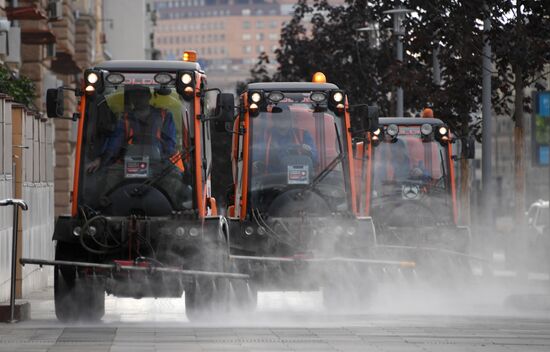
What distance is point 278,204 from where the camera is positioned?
67.0ft

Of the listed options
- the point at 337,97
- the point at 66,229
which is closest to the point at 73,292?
the point at 66,229

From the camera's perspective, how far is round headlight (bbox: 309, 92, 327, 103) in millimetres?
20656

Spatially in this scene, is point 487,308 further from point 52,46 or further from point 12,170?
point 52,46

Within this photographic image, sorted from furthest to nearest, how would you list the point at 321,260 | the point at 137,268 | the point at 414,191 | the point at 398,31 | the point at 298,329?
the point at 398,31 → the point at 414,191 → the point at 321,260 → the point at 137,268 → the point at 298,329

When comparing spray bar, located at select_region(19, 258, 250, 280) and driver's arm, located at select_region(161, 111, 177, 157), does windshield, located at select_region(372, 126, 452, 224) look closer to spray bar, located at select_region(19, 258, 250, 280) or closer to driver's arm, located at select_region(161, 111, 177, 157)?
driver's arm, located at select_region(161, 111, 177, 157)

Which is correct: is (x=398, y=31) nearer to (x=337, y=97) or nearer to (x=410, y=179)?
(x=410, y=179)

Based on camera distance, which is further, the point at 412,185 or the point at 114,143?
the point at 412,185

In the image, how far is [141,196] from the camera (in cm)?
1806

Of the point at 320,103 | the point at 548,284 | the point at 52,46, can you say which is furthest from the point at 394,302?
the point at 52,46

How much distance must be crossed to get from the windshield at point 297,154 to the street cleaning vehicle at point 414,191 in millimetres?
5919

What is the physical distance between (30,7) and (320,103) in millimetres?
19411

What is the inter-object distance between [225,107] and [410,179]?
1008 cm

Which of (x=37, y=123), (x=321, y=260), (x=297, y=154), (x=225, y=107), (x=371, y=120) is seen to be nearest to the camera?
(x=225, y=107)

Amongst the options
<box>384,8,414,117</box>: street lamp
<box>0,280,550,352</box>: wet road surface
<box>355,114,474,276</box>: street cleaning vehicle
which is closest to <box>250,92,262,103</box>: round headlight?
<box>0,280,550,352</box>: wet road surface
